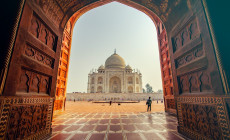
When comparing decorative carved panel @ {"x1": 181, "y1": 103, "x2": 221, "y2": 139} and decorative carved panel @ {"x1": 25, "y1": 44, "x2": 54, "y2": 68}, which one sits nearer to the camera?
decorative carved panel @ {"x1": 181, "y1": 103, "x2": 221, "y2": 139}

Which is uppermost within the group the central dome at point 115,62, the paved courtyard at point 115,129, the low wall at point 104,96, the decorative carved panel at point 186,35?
the central dome at point 115,62

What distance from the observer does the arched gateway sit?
190cm

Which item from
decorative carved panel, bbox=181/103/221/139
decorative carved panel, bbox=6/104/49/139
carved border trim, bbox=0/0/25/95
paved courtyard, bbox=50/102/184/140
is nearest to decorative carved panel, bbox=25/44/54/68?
carved border trim, bbox=0/0/25/95

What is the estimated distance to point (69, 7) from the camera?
12.7ft

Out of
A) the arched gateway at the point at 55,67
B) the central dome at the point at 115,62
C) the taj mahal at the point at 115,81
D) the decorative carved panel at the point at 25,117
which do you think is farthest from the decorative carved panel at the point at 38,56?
the central dome at the point at 115,62

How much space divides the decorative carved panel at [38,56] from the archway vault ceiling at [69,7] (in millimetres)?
1220

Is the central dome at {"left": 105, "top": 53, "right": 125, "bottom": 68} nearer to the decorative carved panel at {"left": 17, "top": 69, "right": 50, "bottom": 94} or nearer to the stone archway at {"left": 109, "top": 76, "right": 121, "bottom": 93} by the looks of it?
the stone archway at {"left": 109, "top": 76, "right": 121, "bottom": 93}

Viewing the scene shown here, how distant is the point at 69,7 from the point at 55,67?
7.68 ft

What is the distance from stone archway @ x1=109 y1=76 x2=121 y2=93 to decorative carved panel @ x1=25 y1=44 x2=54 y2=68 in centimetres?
3445

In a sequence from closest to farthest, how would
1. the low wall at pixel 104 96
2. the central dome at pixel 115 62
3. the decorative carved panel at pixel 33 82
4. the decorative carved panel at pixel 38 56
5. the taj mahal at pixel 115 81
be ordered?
the decorative carved panel at pixel 33 82, the decorative carved panel at pixel 38 56, the low wall at pixel 104 96, the taj mahal at pixel 115 81, the central dome at pixel 115 62

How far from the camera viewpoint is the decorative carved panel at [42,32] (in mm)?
2566

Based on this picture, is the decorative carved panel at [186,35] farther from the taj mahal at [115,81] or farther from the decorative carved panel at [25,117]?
the taj mahal at [115,81]

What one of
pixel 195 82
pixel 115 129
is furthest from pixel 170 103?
pixel 115 129

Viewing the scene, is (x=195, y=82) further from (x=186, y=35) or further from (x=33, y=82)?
(x=33, y=82)
